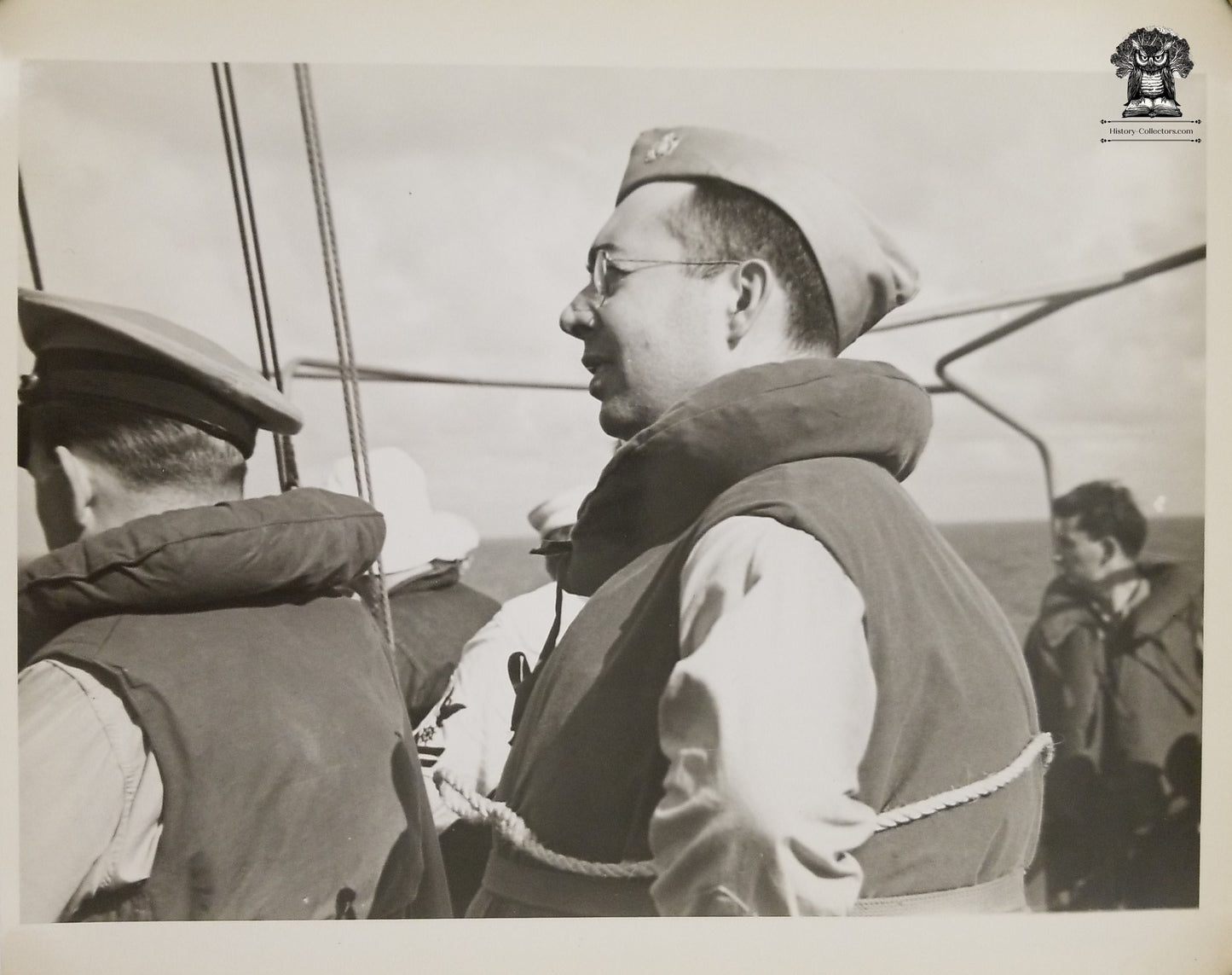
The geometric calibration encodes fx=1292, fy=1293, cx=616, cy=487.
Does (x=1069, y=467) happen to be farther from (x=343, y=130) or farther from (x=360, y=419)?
(x=343, y=130)

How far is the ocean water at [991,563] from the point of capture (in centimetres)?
238

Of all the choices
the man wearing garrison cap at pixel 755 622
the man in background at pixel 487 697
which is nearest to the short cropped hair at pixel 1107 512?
the man wearing garrison cap at pixel 755 622

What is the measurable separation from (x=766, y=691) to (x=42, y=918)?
1398 millimetres

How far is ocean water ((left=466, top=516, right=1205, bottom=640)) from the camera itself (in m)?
2.38

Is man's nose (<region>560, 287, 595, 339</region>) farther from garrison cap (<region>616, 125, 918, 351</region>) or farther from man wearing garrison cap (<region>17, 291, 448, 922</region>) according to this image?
man wearing garrison cap (<region>17, 291, 448, 922</region>)

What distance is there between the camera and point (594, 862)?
2.22 m

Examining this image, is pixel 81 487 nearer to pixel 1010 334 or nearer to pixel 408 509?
pixel 408 509

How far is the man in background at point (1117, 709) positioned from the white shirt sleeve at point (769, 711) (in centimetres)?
49

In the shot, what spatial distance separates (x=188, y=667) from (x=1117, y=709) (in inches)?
67.4

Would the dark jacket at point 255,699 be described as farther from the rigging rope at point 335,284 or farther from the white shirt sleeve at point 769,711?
the white shirt sleeve at point 769,711

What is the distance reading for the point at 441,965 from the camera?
2.41 m

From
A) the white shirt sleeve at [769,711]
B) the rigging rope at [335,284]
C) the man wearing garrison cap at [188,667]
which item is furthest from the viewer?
the rigging rope at [335,284]

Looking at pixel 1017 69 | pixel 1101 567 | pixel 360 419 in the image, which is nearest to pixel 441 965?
pixel 360 419

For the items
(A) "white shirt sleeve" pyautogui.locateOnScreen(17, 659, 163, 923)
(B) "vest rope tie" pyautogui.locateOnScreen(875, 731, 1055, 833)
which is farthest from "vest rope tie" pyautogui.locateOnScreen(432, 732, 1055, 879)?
(A) "white shirt sleeve" pyautogui.locateOnScreen(17, 659, 163, 923)
